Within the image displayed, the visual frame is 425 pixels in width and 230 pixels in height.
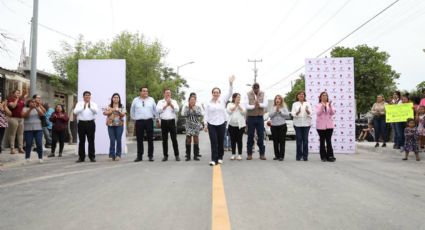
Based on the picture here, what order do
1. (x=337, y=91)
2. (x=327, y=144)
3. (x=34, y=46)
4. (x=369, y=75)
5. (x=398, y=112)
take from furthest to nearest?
(x=369, y=75), (x=34, y=46), (x=337, y=91), (x=398, y=112), (x=327, y=144)

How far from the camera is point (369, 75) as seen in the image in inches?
2064

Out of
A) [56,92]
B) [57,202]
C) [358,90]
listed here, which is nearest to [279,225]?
[57,202]

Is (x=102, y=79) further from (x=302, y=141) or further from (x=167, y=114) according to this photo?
(x=302, y=141)

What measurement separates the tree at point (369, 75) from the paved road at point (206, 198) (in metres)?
46.8

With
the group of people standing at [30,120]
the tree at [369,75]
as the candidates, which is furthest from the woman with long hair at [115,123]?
the tree at [369,75]

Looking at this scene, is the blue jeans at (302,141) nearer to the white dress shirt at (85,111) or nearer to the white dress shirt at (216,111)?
the white dress shirt at (216,111)

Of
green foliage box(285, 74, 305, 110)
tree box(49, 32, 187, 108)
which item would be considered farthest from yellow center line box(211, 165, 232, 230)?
green foliage box(285, 74, 305, 110)

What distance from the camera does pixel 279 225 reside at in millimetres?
3949

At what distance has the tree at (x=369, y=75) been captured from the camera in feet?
171

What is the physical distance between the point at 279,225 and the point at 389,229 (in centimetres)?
98

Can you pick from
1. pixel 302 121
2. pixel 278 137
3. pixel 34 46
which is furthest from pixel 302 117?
pixel 34 46

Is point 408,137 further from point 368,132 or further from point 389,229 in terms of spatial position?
point 368,132

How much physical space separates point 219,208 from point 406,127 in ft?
27.4

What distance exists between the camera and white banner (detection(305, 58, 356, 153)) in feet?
43.3
